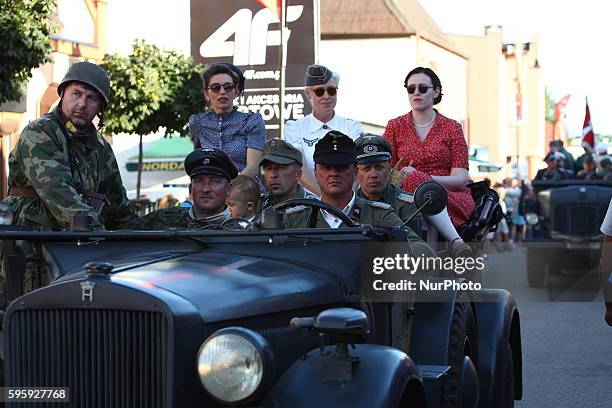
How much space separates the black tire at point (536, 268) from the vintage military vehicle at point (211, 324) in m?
14.2

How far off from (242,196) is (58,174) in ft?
4.12

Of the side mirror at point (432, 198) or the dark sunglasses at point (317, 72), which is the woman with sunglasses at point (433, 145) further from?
the side mirror at point (432, 198)

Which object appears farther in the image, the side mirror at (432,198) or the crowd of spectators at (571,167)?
the crowd of spectators at (571,167)

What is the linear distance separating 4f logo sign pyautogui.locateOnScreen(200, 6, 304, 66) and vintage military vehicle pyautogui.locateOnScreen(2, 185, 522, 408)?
555 inches

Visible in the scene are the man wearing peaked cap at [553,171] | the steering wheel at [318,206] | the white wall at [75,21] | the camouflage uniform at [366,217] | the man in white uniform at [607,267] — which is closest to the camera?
the steering wheel at [318,206]

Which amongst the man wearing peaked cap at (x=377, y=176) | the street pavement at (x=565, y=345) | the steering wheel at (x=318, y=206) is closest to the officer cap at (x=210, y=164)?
the steering wheel at (x=318, y=206)

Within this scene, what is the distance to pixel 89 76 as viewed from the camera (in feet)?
20.0

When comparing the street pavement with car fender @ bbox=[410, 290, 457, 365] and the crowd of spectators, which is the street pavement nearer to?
the crowd of spectators

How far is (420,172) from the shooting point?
788 cm

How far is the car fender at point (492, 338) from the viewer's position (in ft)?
21.4

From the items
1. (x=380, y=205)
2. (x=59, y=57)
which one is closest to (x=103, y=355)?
(x=380, y=205)

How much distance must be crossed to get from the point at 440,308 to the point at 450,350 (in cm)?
21

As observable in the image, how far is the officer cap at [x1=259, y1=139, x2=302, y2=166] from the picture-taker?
7012mm

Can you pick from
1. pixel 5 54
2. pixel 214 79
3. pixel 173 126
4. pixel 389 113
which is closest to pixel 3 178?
pixel 173 126
